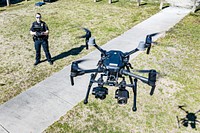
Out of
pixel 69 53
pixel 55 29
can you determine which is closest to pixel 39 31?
pixel 69 53

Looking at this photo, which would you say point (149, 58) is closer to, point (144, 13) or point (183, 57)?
point (183, 57)

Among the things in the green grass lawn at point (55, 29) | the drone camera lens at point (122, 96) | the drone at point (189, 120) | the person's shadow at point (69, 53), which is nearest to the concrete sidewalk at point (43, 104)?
the green grass lawn at point (55, 29)

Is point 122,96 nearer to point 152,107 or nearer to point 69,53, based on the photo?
point 152,107

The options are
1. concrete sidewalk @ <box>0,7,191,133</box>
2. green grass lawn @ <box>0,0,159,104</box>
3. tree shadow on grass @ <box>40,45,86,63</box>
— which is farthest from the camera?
tree shadow on grass @ <box>40,45,86,63</box>

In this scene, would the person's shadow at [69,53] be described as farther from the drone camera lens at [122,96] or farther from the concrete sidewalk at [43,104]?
the drone camera lens at [122,96]

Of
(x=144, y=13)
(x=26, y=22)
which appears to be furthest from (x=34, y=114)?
(x=144, y=13)

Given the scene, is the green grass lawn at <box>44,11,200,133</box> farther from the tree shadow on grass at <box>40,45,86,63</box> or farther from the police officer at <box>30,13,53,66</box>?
the police officer at <box>30,13,53,66</box>

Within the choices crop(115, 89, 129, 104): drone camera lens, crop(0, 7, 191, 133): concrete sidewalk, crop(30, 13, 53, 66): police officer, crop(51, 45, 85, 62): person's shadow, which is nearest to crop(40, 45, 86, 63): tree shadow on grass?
crop(51, 45, 85, 62): person's shadow
